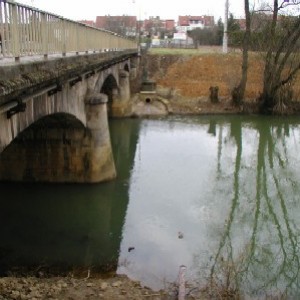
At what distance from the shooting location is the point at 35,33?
9.03 m

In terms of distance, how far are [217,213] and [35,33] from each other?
7882 millimetres

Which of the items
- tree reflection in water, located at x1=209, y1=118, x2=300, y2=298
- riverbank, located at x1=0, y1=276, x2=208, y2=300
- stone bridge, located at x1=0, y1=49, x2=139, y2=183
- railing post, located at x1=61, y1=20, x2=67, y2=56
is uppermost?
railing post, located at x1=61, y1=20, x2=67, y2=56

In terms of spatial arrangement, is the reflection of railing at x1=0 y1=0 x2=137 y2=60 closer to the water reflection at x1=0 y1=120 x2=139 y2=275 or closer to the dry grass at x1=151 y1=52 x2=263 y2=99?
the water reflection at x1=0 y1=120 x2=139 y2=275

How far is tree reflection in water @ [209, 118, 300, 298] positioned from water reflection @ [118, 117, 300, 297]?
0.08 ft

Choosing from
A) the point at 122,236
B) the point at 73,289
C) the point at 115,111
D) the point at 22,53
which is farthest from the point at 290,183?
the point at 115,111

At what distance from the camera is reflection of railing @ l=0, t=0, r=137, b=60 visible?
7258 millimetres

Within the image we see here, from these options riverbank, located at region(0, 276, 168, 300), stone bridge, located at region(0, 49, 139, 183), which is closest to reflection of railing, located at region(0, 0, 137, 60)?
stone bridge, located at region(0, 49, 139, 183)

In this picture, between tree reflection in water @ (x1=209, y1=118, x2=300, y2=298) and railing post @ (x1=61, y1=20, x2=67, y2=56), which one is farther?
railing post @ (x1=61, y1=20, x2=67, y2=56)

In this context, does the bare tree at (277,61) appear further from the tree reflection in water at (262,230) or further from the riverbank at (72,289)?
the riverbank at (72,289)

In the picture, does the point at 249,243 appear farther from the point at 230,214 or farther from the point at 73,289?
the point at 73,289

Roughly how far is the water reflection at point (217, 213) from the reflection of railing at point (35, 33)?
17.2 ft

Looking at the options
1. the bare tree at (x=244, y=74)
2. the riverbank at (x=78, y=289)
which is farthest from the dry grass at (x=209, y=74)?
the riverbank at (x=78, y=289)

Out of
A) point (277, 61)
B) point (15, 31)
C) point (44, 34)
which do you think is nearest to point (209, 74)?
point (277, 61)

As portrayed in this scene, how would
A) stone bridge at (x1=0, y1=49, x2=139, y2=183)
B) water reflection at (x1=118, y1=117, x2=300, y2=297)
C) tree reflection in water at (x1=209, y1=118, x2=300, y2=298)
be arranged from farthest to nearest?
stone bridge at (x1=0, y1=49, x2=139, y2=183) < water reflection at (x1=118, y1=117, x2=300, y2=297) < tree reflection in water at (x1=209, y1=118, x2=300, y2=298)
